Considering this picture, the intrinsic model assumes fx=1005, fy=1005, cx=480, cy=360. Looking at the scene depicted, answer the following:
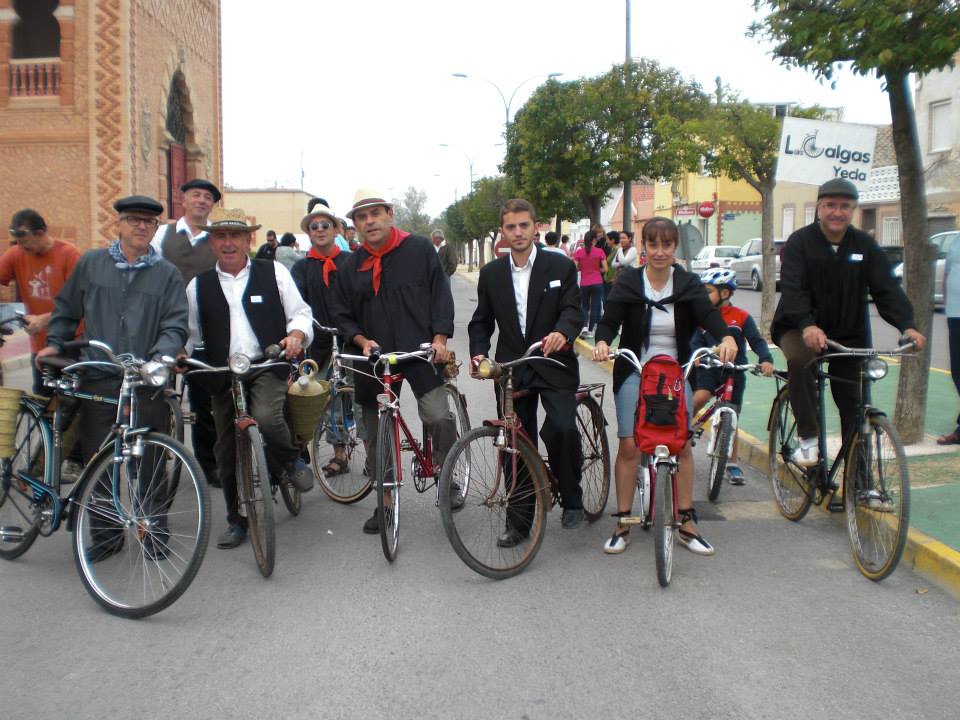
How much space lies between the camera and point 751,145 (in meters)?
17.1

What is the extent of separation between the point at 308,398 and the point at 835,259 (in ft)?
10.3

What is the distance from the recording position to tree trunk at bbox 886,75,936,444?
7.73 metres

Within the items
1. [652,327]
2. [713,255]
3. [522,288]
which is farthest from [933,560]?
[713,255]

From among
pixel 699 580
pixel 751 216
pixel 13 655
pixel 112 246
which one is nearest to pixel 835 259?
pixel 699 580

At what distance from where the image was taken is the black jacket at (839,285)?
580cm

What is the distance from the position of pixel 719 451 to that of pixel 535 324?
179 centimetres

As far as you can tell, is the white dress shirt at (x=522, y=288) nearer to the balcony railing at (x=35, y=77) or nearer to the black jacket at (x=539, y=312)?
the black jacket at (x=539, y=312)

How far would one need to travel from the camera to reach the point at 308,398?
18.7 ft

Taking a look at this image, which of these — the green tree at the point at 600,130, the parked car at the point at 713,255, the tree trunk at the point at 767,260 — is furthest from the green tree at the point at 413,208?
the tree trunk at the point at 767,260

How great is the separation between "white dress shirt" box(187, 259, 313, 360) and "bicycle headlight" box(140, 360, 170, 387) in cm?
84

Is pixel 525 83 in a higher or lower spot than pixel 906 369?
higher

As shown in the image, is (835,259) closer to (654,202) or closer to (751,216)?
(751,216)

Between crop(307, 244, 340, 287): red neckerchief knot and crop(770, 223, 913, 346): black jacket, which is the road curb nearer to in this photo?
crop(770, 223, 913, 346): black jacket

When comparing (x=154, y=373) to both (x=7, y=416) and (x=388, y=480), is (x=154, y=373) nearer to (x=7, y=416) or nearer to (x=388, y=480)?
(x=7, y=416)
